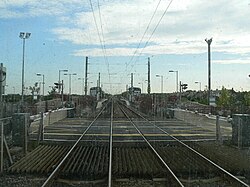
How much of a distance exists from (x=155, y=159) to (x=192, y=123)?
17928 millimetres

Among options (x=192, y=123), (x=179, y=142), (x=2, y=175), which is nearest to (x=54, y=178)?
(x=2, y=175)

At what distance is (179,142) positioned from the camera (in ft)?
59.6

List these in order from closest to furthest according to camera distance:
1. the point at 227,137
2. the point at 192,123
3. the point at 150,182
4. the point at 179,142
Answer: the point at 150,182
the point at 179,142
the point at 227,137
the point at 192,123

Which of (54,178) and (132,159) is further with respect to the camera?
(132,159)

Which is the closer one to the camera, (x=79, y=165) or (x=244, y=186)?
(x=244, y=186)

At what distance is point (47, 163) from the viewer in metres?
12.4

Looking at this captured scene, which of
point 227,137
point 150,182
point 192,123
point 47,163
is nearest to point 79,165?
point 47,163

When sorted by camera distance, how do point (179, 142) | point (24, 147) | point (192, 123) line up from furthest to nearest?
point (192, 123), point (179, 142), point (24, 147)

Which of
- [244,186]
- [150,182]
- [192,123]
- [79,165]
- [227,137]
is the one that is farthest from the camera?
[192,123]

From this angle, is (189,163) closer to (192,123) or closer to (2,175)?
(2,175)

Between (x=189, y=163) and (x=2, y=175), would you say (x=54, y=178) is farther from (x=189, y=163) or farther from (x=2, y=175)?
(x=189, y=163)

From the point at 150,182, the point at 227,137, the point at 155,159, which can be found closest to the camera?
the point at 150,182

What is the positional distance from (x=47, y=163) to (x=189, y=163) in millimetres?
4377

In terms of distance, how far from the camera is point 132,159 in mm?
13305
